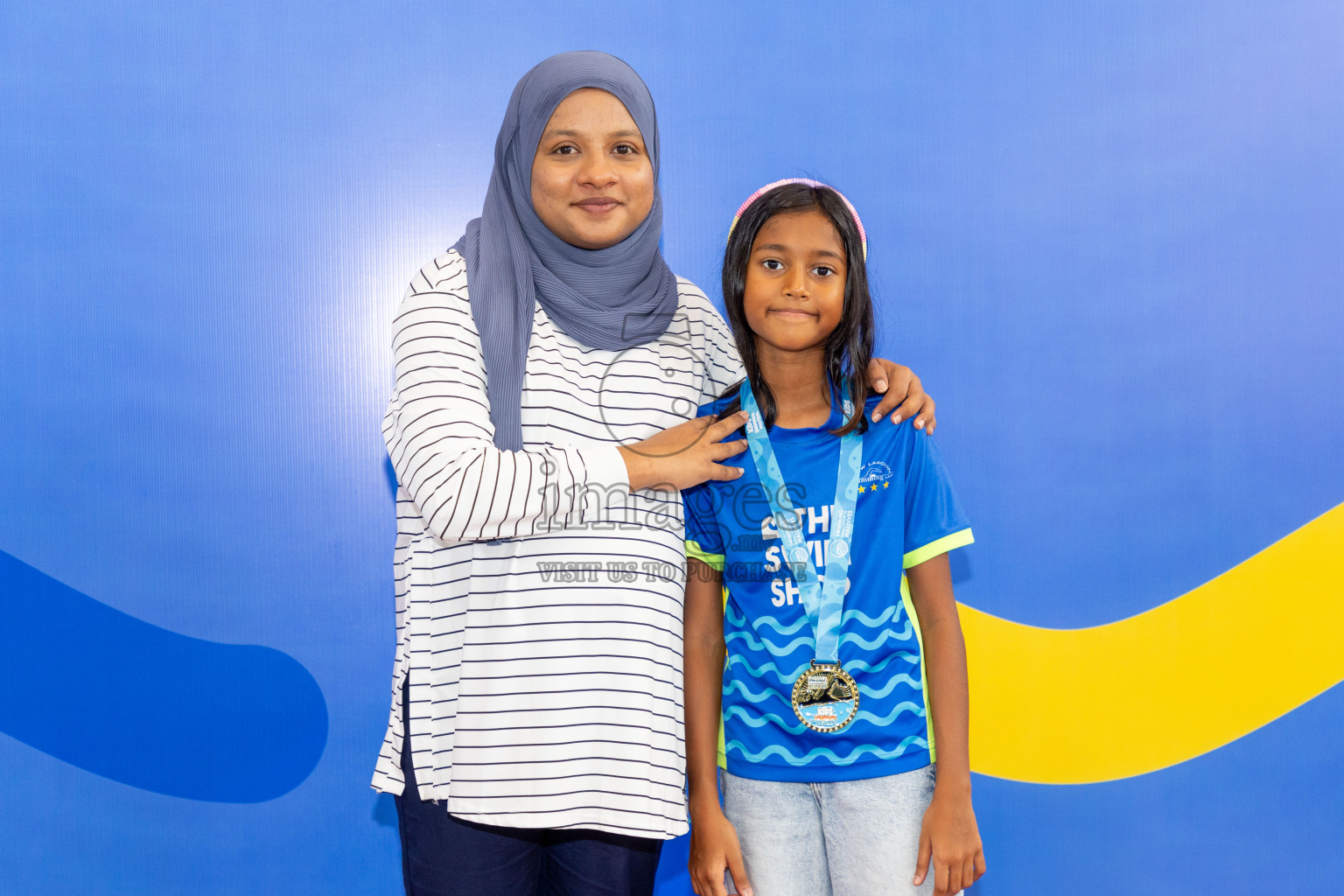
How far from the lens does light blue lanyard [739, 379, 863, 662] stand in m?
1.20

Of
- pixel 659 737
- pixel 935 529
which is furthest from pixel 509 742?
pixel 935 529

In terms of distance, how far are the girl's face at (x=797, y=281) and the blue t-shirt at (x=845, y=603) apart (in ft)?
0.44

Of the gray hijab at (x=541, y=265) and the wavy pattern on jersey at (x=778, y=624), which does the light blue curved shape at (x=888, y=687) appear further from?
the gray hijab at (x=541, y=265)

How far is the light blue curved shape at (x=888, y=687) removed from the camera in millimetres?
1190

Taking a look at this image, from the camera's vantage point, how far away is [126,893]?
67.8 inches

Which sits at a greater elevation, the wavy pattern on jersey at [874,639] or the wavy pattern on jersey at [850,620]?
the wavy pattern on jersey at [850,620]

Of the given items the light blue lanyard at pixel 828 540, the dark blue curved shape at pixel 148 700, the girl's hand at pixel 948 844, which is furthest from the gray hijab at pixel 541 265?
the dark blue curved shape at pixel 148 700

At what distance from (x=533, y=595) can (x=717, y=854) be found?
1.45 feet

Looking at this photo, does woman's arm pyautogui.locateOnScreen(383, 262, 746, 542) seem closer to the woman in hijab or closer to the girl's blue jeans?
the woman in hijab

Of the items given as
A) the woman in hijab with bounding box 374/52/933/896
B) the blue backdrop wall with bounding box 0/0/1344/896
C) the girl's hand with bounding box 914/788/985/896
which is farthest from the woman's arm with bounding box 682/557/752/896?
the blue backdrop wall with bounding box 0/0/1344/896

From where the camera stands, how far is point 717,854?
120 cm

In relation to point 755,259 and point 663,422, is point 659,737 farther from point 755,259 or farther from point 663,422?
point 755,259

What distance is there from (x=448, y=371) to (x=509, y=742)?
411 millimetres

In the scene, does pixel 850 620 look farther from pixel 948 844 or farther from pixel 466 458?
pixel 466 458
